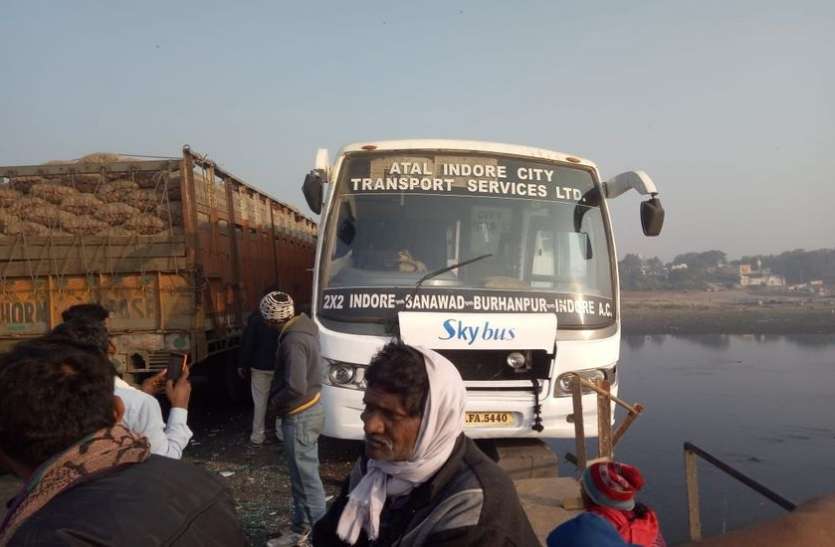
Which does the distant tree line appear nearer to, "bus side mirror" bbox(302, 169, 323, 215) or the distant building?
the distant building

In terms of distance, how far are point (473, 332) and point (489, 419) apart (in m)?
0.69

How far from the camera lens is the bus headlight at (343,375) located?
15.1 feet

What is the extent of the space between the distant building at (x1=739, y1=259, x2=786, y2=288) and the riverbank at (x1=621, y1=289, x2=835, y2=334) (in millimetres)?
5948

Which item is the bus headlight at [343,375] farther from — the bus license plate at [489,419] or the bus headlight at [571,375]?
the bus headlight at [571,375]

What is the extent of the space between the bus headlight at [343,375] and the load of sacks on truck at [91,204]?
276 cm

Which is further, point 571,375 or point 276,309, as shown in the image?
point 571,375

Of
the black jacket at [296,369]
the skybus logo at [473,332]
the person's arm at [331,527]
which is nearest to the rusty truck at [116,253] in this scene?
the black jacket at [296,369]

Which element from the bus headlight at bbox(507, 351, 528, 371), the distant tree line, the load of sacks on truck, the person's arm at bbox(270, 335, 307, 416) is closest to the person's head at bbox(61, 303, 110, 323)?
the person's arm at bbox(270, 335, 307, 416)

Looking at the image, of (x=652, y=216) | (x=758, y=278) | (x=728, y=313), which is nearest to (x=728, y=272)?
(x=758, y=278)

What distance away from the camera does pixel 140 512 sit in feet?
4.05

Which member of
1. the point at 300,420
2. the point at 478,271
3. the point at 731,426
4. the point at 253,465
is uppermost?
the point at 478,271

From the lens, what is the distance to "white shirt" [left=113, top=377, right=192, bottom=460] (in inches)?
104

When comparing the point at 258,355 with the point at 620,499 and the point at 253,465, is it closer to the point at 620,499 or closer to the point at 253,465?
the point at 253,465

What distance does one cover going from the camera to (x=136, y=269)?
617cm
